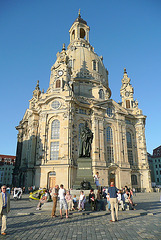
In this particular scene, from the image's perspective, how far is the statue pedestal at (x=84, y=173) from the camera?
15625 millimetres

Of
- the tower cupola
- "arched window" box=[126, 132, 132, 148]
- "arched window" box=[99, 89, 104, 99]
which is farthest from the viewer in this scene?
the tower cupola

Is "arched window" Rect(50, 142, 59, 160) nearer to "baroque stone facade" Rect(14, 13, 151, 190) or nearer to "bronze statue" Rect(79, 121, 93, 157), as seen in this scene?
"baroque stone facade" Rect(14, 13, 151, 190)

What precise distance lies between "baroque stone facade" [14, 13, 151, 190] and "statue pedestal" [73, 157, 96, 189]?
17.5 meters

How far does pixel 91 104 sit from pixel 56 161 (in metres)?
15.4

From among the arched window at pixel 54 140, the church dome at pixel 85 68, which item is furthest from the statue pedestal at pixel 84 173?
the church dome at pixel 85 68

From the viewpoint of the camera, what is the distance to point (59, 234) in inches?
289

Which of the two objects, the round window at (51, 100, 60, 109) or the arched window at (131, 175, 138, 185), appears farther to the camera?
the arched window at (131, 175, 138, 185)

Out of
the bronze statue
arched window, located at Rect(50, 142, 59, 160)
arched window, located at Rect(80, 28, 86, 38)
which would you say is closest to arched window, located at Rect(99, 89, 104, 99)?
arched window, located at Rect(50, 142, 59, 160)

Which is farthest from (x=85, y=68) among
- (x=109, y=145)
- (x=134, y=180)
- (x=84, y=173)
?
(x=84, y=173)

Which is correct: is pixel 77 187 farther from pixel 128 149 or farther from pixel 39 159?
pixel 128 149

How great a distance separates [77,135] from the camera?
38625mm

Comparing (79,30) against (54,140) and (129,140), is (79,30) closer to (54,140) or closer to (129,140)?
(129,140)

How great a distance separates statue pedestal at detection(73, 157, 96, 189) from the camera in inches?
615

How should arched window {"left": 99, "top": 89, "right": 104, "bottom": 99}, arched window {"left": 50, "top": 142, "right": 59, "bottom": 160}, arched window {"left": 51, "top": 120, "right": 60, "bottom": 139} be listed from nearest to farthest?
1. arched window {"left": 50, "top": 142, "right": 59, "bottom": 160}
2. arched window {"left": 51, "top": 120, "right": 60, "bottom": 139}
3. arched window {"left": 99, "top": 89, "right": 104, "bottom": 99}
